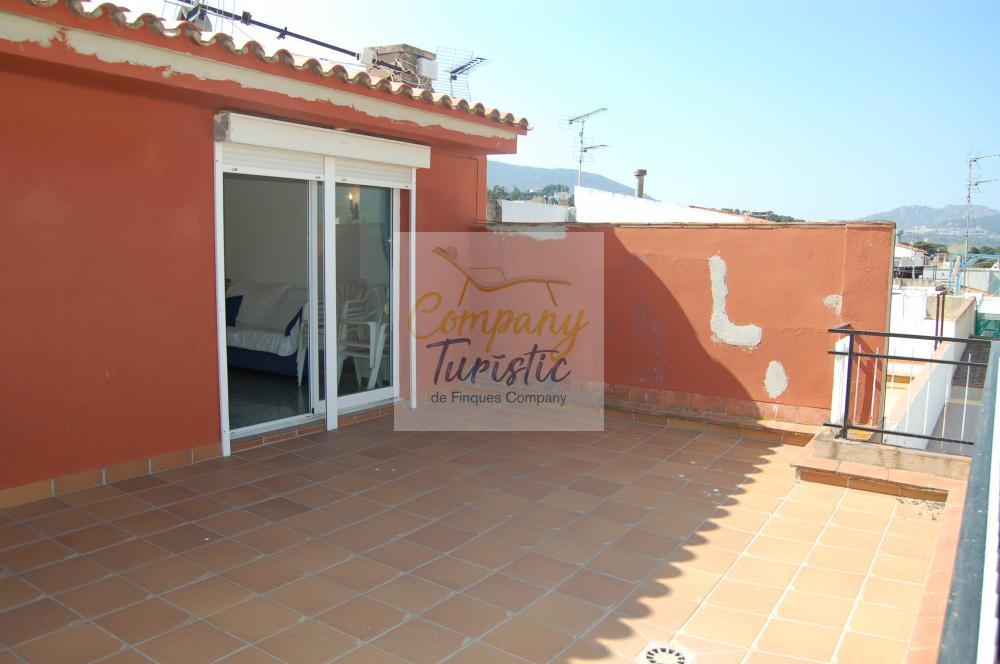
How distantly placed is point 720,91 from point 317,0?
14553 mm

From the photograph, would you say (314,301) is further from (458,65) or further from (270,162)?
(458,65)

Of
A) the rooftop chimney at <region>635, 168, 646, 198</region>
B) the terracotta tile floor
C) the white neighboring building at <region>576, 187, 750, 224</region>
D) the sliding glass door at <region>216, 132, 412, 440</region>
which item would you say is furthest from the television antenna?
the terracotta tile floor

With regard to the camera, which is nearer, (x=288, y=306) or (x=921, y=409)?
(x=921, y=409)

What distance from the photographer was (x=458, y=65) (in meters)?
12.5

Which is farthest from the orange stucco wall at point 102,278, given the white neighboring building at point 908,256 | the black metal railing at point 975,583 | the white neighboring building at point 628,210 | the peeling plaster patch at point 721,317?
the white neighboring building at point 908,256

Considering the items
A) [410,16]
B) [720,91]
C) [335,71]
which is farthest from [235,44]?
[720,91]

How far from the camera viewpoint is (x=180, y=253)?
5.14 meters

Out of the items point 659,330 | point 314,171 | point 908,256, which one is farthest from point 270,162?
point 908,256

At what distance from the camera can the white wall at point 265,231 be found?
352 inches

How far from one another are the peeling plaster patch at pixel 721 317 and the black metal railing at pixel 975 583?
17.9 feet

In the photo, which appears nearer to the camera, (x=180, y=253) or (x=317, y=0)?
(x=180, y=253)

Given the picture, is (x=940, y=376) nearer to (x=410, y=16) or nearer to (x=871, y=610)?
(x=871, y=610)

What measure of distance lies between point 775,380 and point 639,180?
71.2 feet

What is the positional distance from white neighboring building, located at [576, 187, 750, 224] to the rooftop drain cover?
1916 centimetres
